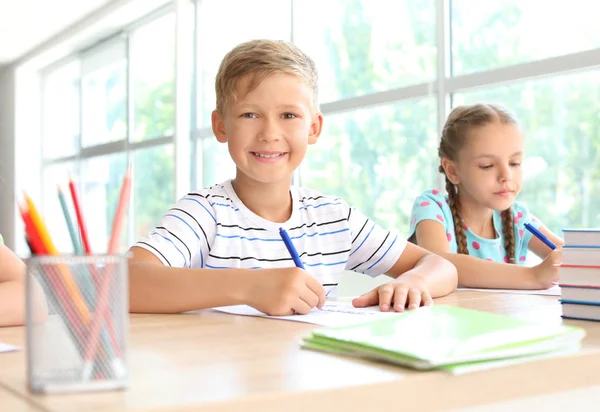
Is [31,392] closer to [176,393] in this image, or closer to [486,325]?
[176,393]

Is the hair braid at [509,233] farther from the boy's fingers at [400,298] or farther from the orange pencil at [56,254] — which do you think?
the orange pencil at [56,254]

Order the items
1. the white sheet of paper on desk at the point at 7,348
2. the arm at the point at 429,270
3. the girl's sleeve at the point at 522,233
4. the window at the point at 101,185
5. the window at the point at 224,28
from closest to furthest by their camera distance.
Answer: the white sheet of paper on desk at the point at 7,348 → the arm at the point at 429,270 → the girl's sleeve at the point at 522,233 → the window at the point at 224,28 → the window at the point at 101,185

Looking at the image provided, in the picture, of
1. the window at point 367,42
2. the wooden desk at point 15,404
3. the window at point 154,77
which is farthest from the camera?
the window at point 154,77

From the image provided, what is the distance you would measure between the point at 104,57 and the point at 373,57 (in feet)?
13.6

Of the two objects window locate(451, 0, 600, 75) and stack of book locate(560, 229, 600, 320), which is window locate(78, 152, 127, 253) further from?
stack of book locate(560, 229, 600, 320)

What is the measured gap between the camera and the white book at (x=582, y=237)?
3.11 ft

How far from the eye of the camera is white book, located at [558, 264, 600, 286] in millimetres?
953

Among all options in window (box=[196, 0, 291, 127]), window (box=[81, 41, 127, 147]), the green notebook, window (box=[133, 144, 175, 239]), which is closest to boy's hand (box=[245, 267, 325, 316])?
the green notebook

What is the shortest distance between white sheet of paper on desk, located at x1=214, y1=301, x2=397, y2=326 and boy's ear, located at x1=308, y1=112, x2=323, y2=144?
1.88 feet

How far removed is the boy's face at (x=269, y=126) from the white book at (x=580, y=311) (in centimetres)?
67

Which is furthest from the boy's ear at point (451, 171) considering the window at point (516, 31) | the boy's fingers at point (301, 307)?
the boy's fingers at point (301, 307)

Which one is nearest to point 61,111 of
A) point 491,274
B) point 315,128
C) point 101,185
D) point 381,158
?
point 101,185

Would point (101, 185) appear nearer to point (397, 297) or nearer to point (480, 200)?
point (480, 200)

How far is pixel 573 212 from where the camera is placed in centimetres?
277
